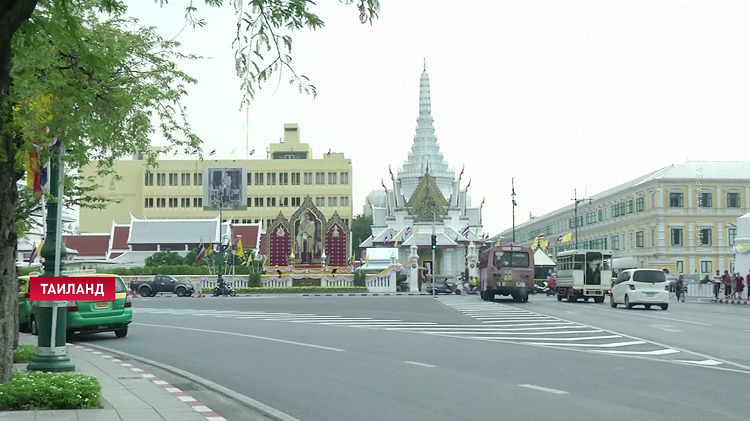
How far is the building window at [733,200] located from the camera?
3078 inches

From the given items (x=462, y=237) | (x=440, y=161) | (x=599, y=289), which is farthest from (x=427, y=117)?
(x=599, y=289)

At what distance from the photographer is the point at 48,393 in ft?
32.4

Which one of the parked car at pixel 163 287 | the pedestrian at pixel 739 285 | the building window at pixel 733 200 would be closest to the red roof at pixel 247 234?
the parked car at pixel 163 287

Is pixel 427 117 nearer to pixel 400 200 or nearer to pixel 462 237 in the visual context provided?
pixel 400 200

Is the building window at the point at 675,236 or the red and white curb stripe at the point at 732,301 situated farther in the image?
the building window at the point at 675,236

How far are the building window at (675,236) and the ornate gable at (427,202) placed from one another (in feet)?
90.2

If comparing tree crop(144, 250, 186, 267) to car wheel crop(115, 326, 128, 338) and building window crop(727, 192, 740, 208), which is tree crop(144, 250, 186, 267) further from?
building window crop(727, 192, 740, 208)

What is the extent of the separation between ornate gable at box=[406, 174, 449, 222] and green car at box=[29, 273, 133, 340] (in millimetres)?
75999

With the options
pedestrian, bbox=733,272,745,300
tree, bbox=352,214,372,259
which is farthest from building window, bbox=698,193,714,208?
tree, bbox=352,214,372,259

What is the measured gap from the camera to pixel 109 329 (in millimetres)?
21953

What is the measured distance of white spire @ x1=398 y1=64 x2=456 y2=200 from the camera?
10806cm

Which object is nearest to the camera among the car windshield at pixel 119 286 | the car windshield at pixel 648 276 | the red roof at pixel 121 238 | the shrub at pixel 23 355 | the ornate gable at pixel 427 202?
the shrub at pixel 23 355

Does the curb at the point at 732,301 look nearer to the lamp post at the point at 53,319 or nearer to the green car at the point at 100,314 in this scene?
the green car at the point at 100,314

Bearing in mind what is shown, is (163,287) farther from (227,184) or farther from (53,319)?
(53,319)
